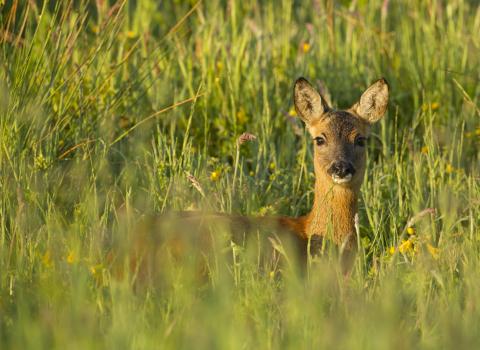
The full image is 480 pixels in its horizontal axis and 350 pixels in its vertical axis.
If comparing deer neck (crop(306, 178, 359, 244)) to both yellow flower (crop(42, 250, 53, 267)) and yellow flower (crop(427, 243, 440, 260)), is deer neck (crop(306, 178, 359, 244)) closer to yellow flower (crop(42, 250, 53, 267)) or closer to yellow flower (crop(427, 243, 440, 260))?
yellow flower (crop(427, 243, 440, 260))

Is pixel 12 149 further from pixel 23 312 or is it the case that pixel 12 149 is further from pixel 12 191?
pixel 23 312

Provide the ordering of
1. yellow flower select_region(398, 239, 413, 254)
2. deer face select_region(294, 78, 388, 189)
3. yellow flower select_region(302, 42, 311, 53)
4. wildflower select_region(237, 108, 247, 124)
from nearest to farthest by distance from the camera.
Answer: yellow flower select_region(398, 239, 413, 254) → deer face select_region(294, 78, 388, 189) → wildflower select_region(237, 108, 247, 124) → yellow flower select_region(302, 42, 311, 53)

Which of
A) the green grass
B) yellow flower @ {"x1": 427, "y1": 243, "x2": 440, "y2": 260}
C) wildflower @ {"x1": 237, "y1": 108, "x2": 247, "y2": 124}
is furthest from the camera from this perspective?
wildflower @ {"x1": 237, "y1": 108, "x2": 247, "y2": 124}

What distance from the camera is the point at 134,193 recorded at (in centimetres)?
603

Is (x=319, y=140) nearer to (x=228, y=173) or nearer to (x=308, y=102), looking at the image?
(x=308, y=102)

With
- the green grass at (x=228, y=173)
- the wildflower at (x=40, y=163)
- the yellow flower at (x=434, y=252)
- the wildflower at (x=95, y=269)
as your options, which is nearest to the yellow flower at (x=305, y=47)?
the green grass at (x=228, y=173)

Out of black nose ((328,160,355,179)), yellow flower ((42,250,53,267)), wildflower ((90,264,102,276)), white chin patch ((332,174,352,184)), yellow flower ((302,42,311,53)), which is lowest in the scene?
wildflower ((90,264,102,276))

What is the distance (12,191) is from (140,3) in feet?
12.9

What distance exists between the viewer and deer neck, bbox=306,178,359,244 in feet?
19.5

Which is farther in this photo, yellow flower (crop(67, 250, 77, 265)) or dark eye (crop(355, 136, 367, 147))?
dark eye (crop(355, 136, 367, 147))

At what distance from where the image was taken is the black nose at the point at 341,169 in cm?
595

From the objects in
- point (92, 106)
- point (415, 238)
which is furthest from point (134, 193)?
point (415, 238)

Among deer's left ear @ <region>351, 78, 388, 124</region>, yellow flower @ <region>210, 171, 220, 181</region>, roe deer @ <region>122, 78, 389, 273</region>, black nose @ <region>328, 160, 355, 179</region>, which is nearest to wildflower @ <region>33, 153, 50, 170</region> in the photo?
roe deer @ <region>122, 78, 389, 273</region>

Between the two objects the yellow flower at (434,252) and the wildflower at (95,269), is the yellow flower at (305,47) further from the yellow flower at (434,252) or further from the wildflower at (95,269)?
the wildflower at (95,269)
